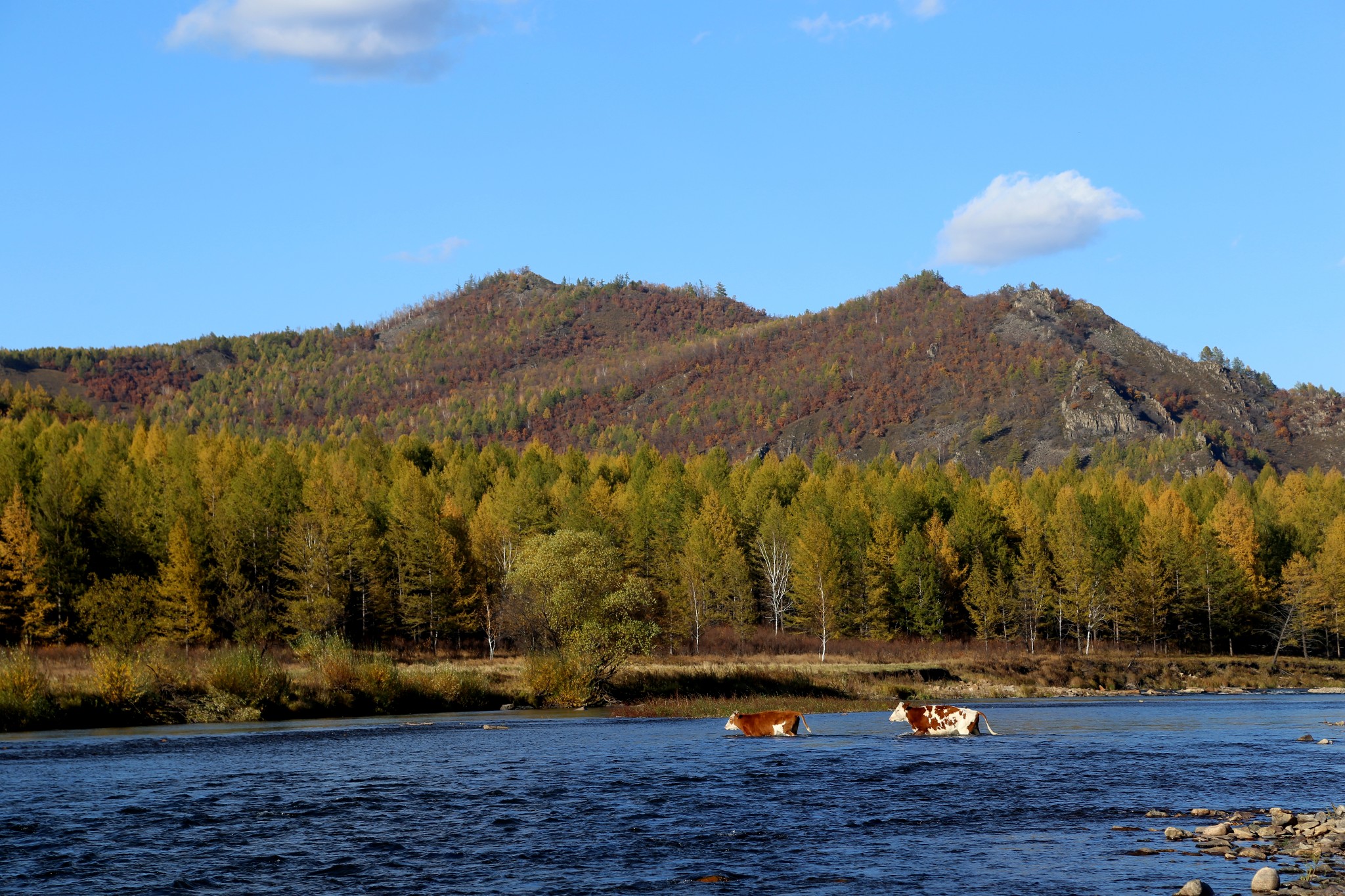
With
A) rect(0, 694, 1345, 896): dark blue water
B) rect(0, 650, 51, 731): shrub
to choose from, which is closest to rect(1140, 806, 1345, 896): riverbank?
rect(0, 694, 1345, 896): dark blue water

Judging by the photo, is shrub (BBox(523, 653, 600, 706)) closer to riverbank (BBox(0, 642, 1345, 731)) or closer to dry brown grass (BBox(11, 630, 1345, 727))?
riverbank (BBox(0, 642, 1345, 731))

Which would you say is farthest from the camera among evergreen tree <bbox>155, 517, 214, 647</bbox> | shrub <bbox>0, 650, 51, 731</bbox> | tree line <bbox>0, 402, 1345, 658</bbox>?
tree line <bbox>0, 402, 1345, 658</bbox>

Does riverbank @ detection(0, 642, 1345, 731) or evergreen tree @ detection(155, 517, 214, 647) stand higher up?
evergreen tree @ detection(155, 517, 214, 647)

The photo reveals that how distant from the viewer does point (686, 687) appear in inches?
2458

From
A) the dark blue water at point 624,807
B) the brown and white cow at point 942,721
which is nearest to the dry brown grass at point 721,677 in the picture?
the dark blue water at point 624,807

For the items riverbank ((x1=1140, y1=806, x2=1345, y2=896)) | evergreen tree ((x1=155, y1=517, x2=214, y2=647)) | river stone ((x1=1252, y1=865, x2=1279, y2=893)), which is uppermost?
evergreen tree ((x1=155, y1=517, x2=214, y2=647))

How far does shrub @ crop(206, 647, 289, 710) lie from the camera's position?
4941 centimetres

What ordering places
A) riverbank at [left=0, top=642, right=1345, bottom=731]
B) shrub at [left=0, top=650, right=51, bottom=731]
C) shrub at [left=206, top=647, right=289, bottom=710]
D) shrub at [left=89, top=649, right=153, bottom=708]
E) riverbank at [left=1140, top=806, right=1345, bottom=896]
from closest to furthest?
riverbank at [left=1140, top=806, right=1345, bottom=896], shrub at [left=0, top=650, right=51, bottom=731], shrub at [left=89, top=649, right=153, bottom=708], riverbank at [left=0, top=642, right=1345, bottom=731], shrub at [left=206, top=647, right=289, bottom=710]

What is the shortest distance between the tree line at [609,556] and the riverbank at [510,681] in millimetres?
4919

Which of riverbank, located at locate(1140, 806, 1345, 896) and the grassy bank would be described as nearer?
riverbank, located at locate(1140, 806, 1345, 896)

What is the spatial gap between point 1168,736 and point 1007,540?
79348 millimetres

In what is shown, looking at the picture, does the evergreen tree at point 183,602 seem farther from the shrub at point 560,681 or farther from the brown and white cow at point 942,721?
the brown and white cow at point 942,721

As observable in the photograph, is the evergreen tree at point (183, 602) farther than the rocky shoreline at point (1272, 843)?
Yes

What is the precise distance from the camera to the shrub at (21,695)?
43.6 meters
